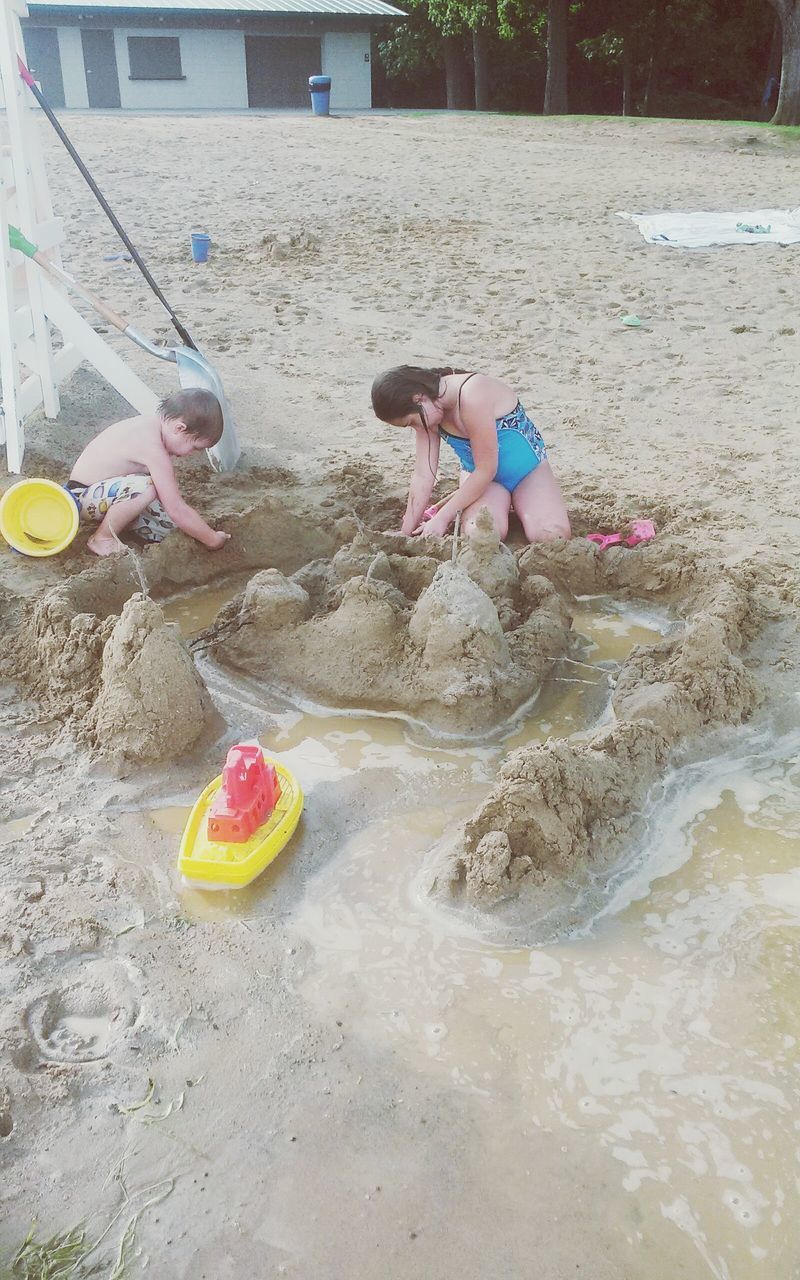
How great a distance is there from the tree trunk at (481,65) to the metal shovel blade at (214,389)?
1951 centimetres

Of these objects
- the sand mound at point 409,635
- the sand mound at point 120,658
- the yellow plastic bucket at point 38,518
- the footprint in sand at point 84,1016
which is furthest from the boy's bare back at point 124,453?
the footprint in sand at point 84,1016

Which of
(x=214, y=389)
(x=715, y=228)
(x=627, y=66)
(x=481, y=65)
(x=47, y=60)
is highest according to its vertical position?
(x=47, y=60)

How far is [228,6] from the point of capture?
798 inches

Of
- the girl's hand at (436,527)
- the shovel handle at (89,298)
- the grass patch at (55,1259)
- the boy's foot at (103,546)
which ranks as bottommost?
the grass patch at (55,1259)

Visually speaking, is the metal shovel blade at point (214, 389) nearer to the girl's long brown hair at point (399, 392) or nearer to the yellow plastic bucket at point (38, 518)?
the yellow plastic bucket at point (38, 518)

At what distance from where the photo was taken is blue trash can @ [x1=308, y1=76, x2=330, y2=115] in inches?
661

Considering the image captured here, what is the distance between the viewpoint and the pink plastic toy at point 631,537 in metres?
3.92

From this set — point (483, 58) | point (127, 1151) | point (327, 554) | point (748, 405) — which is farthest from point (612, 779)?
point (483, 58)

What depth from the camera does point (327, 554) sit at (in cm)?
395

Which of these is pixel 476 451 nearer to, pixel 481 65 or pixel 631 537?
pixel 631 537

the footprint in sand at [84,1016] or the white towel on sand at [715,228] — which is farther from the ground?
the white towel on sand at [715,228]

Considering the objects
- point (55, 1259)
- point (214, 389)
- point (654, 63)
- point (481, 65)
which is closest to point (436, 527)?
point (214, 389)

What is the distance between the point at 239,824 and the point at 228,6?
73.1ft

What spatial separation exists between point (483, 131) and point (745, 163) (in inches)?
178
